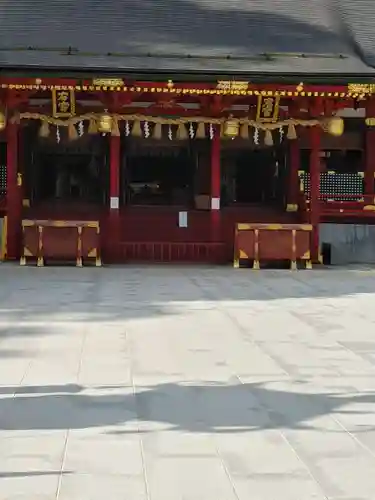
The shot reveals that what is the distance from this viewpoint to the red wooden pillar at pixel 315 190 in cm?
Result: 1636

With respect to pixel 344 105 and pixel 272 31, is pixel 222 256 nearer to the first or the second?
pixel 344 105

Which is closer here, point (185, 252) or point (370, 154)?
point (185, 252)

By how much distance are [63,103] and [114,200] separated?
2.36 m

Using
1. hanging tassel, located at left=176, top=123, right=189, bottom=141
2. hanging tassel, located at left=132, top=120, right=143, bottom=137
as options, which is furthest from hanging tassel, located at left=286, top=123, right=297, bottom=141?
hanging tassel, located at left=132, top=120, right=143, bottom=137

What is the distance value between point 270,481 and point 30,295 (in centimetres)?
729

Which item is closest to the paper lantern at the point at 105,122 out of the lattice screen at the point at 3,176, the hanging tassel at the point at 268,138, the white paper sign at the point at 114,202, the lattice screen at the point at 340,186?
the white paper sign at the point at 114,202

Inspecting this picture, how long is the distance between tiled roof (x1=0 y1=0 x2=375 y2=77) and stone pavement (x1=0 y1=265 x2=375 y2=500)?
6.54 m

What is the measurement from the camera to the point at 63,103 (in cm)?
1573

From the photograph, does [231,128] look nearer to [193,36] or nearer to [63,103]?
[193,36]

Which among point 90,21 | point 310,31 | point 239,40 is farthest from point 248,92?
point 90,21

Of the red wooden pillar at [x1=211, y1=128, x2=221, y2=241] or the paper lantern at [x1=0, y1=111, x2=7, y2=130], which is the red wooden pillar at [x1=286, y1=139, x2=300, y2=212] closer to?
the red wooden pillar at [x1=211, y1=128, x2=221, y2=241]

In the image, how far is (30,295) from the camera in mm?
10438

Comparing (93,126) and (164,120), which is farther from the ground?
(164,120)

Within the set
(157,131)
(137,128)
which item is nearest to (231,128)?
(157,131)
